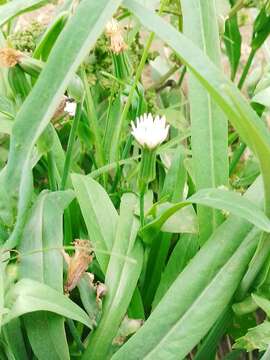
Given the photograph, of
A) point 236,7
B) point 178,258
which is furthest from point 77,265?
point 236,7

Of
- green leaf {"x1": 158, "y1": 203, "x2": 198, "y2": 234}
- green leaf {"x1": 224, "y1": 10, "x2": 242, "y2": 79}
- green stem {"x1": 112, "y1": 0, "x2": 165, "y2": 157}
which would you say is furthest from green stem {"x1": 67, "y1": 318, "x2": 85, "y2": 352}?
green leaf {"x1": 224, "y1": 10, "x2": 242, "y2": 79}

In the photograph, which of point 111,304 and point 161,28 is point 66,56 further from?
point 111,304

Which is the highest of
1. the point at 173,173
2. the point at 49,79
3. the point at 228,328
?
the point at 49,79

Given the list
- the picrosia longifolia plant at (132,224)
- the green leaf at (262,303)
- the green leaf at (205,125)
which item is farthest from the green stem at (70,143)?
the green leaf at (262,303)

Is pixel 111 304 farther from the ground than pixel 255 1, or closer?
closer

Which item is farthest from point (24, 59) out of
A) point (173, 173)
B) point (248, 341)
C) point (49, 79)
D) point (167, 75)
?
point (167, 75)

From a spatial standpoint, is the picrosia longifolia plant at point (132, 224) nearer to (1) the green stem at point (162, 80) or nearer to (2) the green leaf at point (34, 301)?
(2) the green leaf at point (34, 301)
